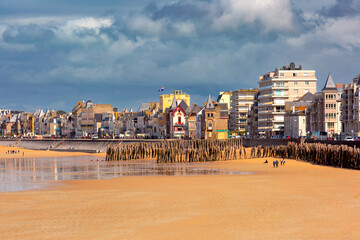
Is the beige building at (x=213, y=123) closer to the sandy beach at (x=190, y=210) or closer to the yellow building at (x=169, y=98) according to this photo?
the yellow building at (x=169, y=98)

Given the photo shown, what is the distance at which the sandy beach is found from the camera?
70.8 feet

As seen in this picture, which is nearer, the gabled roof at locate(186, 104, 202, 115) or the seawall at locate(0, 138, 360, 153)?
the seawall at locate(0, 138, 360, 153)

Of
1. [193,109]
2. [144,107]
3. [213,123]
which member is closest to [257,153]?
[213,123]

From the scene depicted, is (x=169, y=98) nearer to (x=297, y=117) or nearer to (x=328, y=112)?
(x=297, y=117)

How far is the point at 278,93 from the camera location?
108438 millimetres

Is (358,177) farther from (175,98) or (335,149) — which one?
(175,98)

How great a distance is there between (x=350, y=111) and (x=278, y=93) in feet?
115

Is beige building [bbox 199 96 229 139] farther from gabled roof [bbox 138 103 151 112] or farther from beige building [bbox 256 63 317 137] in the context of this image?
gabled roof [bbox 138 103 151 112]

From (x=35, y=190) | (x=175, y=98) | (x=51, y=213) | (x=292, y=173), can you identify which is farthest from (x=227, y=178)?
(x=175, y=98)

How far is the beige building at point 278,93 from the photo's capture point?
107875 millimetres

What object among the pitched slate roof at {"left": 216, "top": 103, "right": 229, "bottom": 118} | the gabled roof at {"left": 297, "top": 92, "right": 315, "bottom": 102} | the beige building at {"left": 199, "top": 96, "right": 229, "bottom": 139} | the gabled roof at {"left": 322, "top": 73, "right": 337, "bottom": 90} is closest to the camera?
the gabled roof at {"left": 322, "top": 73, "right": 337, "bottom": 90}

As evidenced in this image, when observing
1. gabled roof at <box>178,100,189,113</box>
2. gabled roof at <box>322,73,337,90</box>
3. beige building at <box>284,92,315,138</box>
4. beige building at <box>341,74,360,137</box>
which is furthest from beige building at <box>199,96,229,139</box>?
beige building at <box>341,74,360,137</box>

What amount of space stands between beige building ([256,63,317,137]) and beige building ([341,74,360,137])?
3071 cm

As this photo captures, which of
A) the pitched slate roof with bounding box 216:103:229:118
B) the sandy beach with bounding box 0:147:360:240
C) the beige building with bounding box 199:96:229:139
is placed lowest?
the sandy beach with bounding box 0:147:360:240
